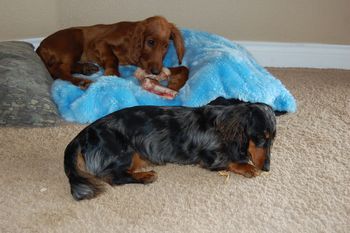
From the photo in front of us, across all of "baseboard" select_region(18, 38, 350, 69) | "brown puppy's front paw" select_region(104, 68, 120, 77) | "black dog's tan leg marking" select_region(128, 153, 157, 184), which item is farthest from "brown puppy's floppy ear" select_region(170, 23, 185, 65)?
"black dog's tan leg marking" select_region(128, 153, 157, 184)

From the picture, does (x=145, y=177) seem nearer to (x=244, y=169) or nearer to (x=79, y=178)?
(x=79, y=178)

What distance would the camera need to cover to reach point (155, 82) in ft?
11.9

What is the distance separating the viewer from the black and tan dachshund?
255 centimetres

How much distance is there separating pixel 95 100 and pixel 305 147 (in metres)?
1.40

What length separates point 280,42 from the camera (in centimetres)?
448

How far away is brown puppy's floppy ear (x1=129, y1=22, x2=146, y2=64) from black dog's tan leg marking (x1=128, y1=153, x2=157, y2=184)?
1321 millimetres

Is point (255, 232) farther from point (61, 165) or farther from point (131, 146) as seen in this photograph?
point (61, 165)

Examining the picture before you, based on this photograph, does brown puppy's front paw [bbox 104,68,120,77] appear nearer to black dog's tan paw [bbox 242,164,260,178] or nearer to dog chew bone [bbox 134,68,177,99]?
dog chew bone [bbox 134,68,177,99]

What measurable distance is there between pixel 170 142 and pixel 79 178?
57 cm

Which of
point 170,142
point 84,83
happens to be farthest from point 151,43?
point 170,142

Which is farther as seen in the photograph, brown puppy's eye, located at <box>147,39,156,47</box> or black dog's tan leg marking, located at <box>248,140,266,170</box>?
brown puppy's eye, located at <box>147,39,156,47</box>

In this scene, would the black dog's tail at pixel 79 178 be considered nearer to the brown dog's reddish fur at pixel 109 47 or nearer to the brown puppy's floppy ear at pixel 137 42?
the brown dog's reddish fur at pixel 109 47

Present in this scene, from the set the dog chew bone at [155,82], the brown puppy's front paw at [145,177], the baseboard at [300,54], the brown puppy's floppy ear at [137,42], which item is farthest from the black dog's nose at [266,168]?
the baseboard at [300,54]

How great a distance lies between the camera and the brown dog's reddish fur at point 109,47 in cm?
373
